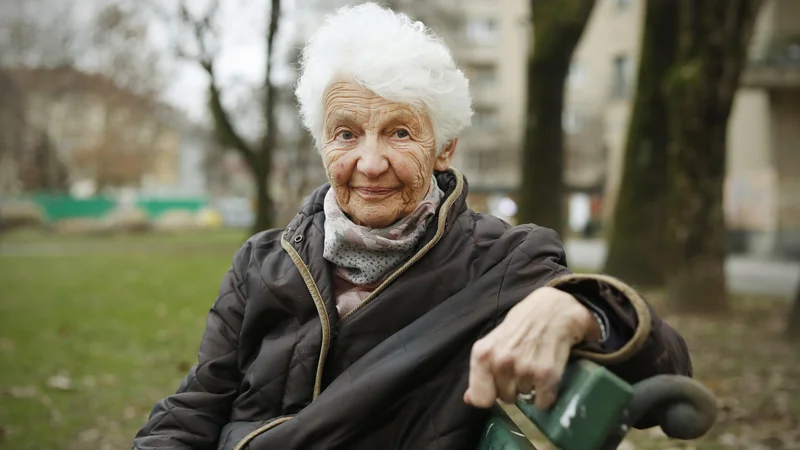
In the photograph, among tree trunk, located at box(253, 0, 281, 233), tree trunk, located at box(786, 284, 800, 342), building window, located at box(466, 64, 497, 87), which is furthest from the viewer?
building window, located at box(466, 64, 497, 87)

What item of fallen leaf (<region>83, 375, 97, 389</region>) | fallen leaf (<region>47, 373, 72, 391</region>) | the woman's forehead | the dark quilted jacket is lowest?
fallen leaf (<region>83, 375, 97, 389</region>)

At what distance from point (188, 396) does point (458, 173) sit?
3.09ft

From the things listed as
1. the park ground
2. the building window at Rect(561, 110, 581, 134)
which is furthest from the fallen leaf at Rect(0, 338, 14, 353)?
the building window at Rect(561, 110, 581, 134)

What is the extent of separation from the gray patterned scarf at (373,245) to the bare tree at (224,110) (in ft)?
53.0

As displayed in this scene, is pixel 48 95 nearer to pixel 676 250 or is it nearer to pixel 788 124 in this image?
pixel 788 124

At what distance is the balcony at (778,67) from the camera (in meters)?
21.3

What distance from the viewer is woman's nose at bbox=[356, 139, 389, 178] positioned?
6.73 feet

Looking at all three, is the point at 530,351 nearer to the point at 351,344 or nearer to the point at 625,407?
the point at 625,407

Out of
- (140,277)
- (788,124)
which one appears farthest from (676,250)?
(788,124)

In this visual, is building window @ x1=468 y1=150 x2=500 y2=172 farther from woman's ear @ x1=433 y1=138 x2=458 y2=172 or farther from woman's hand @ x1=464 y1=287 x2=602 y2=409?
woman's hand @ x1=464 y1=287 x2=602 y2=409

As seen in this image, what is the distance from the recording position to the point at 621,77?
4209 cm

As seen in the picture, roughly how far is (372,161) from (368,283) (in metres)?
0.31

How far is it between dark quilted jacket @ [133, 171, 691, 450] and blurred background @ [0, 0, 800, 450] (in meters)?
0.69

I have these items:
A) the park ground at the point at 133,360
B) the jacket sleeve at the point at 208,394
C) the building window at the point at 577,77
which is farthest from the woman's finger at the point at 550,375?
the building window at the point at 577,77
